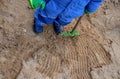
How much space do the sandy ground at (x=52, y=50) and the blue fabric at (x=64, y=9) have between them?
14.3 inches

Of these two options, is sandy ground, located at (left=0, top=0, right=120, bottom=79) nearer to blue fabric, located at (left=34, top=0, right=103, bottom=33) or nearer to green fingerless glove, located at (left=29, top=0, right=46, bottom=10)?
blue fabric, located at (left=34, top=0, right=103, bottom=33)

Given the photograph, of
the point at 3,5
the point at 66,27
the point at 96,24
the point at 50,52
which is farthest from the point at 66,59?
the point at 3,5

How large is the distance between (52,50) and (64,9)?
23.1 inches

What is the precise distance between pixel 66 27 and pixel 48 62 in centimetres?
56

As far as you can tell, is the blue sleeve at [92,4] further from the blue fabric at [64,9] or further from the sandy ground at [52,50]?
the sandy ground at [52,50]

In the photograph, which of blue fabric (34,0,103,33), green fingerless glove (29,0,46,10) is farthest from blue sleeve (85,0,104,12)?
green fingerless glove (29,0,46,10)

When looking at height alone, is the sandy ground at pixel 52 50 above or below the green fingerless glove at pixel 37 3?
below

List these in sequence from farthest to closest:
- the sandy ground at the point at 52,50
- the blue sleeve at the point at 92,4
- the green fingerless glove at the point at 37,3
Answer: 1. the sandy ground at the point at 52,50
2. the blue sleeve at the point at 92,4
3. the green fingerless glove at the point at 37,3

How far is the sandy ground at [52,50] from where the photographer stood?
10.4 feet

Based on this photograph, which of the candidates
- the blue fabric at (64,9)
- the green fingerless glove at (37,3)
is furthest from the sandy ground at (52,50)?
the green fingerless glove at (37,3)

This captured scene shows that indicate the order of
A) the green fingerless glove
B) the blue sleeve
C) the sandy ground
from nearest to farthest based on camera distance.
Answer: the green fingerless glove, the blue sleeve, the sandy ground

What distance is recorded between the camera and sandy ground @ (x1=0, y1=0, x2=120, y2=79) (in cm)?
317

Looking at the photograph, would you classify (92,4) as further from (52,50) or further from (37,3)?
(52,50)

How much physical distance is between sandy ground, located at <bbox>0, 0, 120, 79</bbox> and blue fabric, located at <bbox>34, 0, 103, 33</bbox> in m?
0.36
